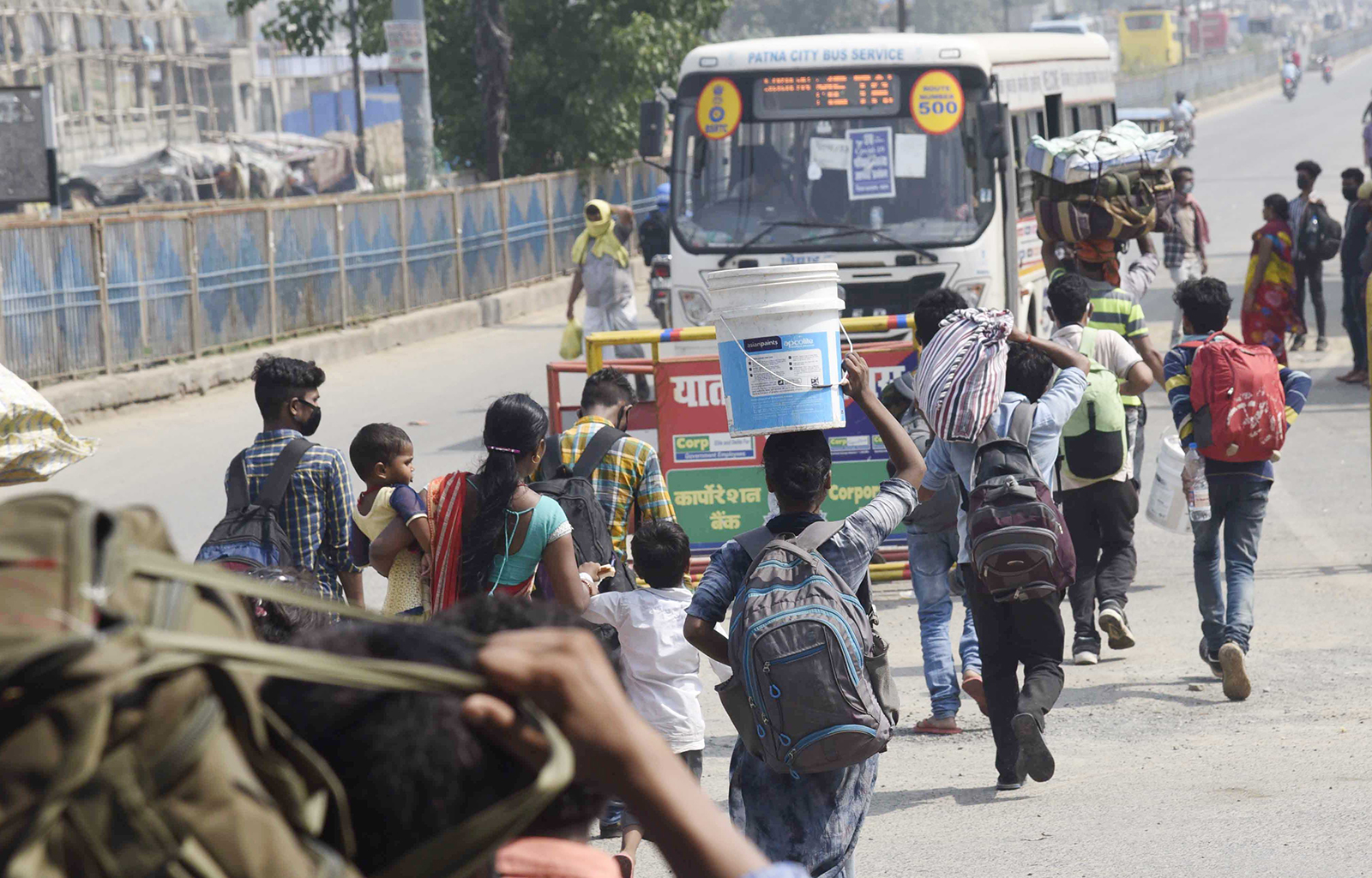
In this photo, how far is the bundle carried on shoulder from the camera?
4883mm

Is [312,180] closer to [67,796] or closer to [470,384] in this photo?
[470,384]

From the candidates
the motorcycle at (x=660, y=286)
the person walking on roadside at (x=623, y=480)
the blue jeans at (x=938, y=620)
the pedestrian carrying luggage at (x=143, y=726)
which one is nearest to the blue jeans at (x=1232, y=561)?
the blue jeans at (x=938, y=620)

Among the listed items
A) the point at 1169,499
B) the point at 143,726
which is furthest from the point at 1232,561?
the point at 143,726

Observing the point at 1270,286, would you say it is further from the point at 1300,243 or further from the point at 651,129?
the point at 651,129

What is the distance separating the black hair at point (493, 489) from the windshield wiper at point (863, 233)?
23.4 ft

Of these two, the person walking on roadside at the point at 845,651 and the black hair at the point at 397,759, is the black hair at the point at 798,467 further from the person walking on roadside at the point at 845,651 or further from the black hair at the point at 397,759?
the black hair at the point at 397,759

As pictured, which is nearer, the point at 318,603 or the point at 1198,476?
the point at 318,603

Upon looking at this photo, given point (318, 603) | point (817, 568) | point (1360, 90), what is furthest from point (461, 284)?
point (1360, 90)

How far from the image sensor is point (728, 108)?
11.4 meters

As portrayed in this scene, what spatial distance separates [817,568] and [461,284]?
735 inches

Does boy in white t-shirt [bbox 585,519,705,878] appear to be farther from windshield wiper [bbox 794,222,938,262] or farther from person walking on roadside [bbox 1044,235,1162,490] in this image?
windshield wiper [bbox 794,222,938,262]

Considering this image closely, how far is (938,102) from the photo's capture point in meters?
11.2

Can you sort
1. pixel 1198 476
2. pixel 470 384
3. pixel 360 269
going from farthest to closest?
pixel 360 269 → pixel 470 384 → pixel 1198 476

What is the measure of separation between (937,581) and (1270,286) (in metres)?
8.01
